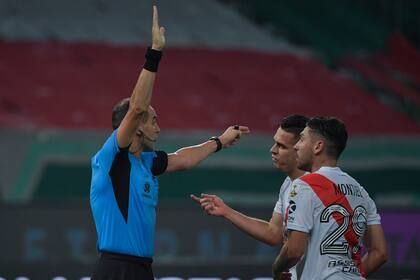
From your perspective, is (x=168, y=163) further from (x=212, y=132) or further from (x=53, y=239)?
(x=212, y=132)

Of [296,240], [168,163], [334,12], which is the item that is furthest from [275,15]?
[296,240]

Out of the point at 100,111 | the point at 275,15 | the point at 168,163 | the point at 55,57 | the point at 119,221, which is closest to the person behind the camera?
the point at 119,221

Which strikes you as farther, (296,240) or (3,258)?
(3,258)

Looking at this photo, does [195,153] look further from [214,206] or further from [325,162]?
[325,162]

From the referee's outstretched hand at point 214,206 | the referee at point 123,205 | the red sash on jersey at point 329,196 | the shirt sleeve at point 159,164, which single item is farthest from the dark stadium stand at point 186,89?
the red sash on jersey at point 329,196

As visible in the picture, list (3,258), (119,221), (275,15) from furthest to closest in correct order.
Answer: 1. (275,15)
2. (3,258)
3. (119,221)

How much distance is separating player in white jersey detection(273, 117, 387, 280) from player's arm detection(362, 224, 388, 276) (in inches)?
5.1

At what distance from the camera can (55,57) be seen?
1459 cm

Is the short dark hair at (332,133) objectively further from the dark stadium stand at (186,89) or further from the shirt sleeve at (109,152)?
the dark stadium stand at (186,89)

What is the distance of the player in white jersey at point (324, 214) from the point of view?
Result: 484 cm

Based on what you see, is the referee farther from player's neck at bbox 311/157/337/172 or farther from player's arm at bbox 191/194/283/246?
player's neck at bbox 311/157/337/172

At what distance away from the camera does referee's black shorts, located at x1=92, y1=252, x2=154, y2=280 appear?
5262 millimetres

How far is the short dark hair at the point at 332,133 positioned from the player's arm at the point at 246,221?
0.64m

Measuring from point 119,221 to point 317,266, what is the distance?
1078 millimetres
